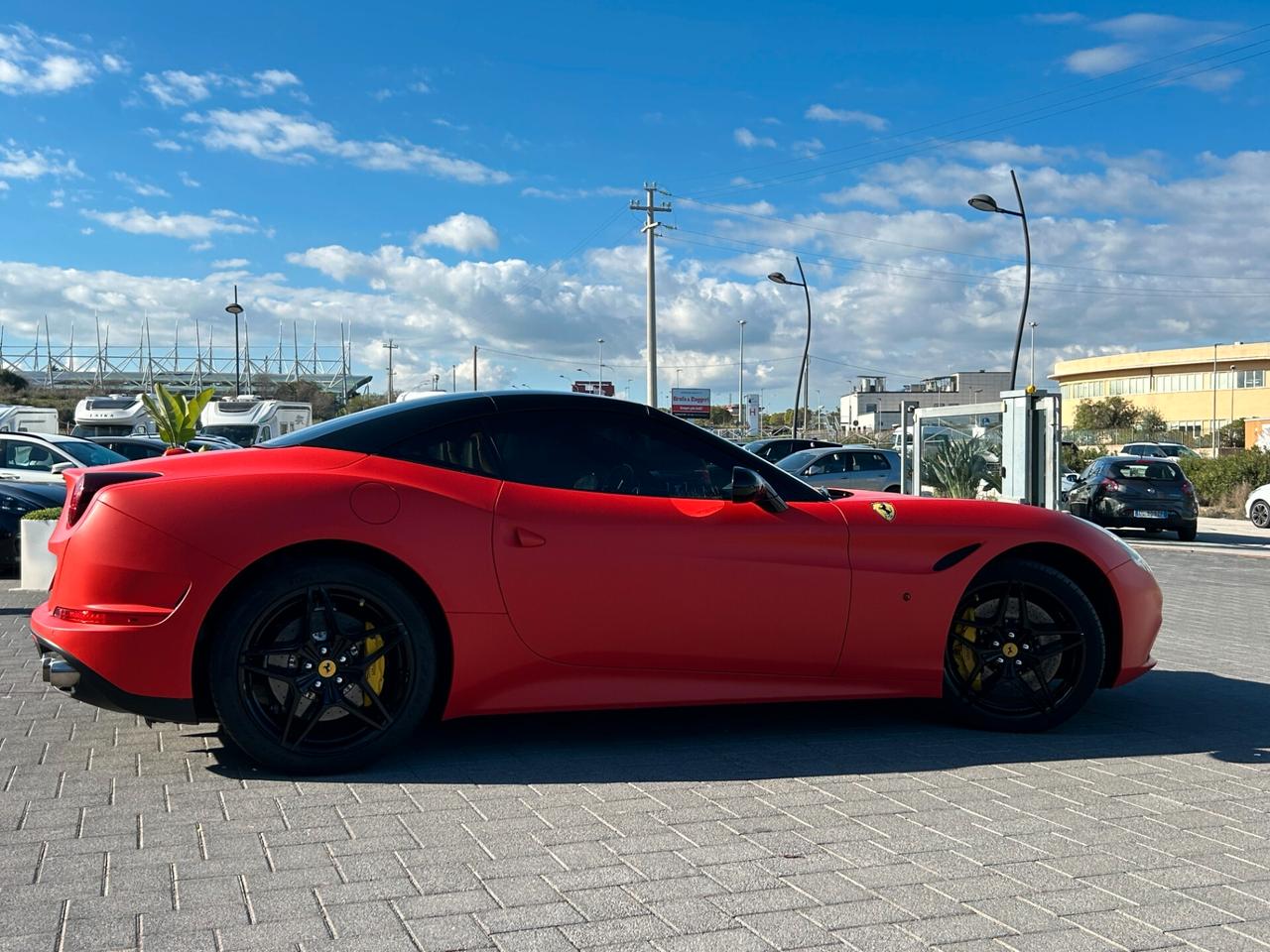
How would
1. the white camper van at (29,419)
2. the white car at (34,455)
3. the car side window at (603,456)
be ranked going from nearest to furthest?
the car side window at (603,456) < the white car at (34,455) < the white camper van at (29,419)

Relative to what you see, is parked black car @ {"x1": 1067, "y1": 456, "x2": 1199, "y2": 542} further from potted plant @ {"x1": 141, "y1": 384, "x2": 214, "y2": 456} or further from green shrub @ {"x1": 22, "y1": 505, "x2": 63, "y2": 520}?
green shrub @ {"x1": 22, "y1": 505, "x2": 63, "y2": 520}

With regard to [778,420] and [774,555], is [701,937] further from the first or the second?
[778,420]

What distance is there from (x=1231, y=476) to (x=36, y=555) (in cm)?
2571

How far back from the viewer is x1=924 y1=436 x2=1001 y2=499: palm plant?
60.9ft

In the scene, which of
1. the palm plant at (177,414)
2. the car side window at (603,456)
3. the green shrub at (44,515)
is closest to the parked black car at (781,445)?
the palm plant at (177,414)

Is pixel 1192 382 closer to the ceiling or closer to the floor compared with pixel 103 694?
closer to the ceiling

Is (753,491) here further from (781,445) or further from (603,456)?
(781,445)

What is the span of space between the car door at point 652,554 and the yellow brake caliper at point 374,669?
0.49 m

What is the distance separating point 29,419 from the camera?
32.1 metres

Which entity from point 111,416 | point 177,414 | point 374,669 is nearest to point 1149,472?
point 177,414

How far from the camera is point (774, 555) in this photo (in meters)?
4.60

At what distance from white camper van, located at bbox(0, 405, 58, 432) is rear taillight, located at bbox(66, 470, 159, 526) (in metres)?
30.7

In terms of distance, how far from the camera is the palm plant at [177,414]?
53.7 feet

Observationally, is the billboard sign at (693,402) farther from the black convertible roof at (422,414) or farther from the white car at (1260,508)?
the black convertible roof at (422,414)
